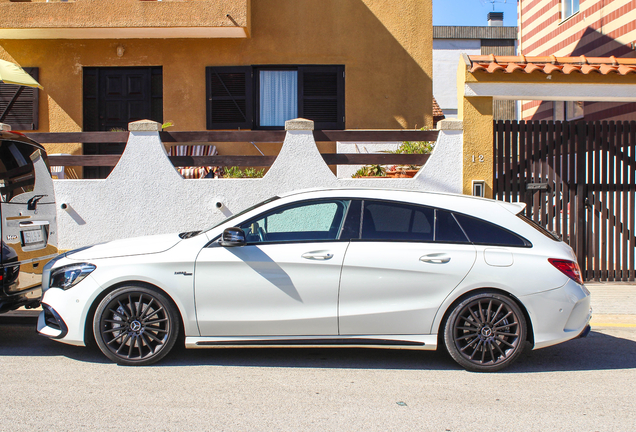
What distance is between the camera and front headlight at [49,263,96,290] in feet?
16.2

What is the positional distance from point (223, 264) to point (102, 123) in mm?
9137

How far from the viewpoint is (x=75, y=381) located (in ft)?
14.9

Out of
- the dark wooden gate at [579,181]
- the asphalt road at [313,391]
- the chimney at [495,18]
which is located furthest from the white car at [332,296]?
the chimney at [495,18]

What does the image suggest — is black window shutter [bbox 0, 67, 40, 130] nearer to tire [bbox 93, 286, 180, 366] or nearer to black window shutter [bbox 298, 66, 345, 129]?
black window shutter [bbox 298, 66, 345, 129]

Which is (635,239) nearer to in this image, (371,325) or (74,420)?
(371,325)

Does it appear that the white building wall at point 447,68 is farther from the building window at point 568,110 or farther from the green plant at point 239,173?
the green plant at point 239,173

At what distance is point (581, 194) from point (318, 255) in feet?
19.3

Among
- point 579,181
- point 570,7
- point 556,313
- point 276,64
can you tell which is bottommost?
point 556,313

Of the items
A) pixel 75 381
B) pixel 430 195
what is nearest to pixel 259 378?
pixel 75 381

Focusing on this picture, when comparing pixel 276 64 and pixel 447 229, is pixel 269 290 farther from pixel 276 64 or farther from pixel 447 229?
pixel 276 64

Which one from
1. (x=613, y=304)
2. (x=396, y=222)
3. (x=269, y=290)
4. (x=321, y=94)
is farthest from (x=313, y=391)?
(x=321, y=94)

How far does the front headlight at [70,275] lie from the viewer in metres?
4.95

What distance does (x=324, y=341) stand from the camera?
16.0 feet

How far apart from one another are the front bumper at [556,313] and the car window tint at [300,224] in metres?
1.76
